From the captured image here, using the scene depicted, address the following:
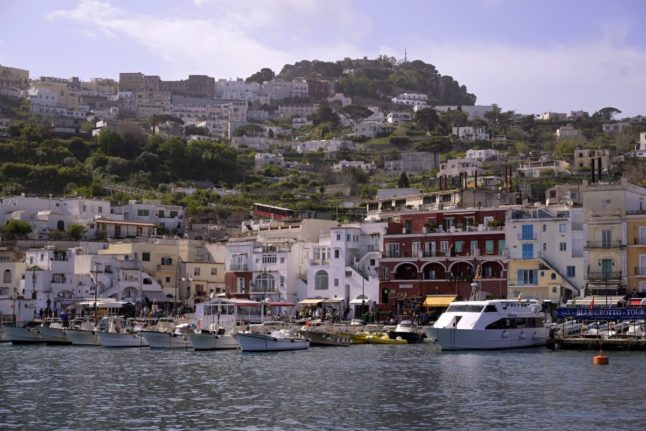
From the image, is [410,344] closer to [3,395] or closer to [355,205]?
[3,395]

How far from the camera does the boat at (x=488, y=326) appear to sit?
63.8 meters

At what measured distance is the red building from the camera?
8094cm

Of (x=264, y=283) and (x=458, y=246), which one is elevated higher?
(x=458, y=246)

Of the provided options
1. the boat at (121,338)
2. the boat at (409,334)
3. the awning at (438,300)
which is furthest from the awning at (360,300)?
the boat at (121,338)

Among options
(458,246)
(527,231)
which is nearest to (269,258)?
(458,246)

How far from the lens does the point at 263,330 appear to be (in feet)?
229

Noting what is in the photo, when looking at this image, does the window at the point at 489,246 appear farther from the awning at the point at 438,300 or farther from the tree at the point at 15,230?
the tree at the point at 15,230

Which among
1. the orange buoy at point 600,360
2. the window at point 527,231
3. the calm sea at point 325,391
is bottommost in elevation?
the calm sea at point 325,391

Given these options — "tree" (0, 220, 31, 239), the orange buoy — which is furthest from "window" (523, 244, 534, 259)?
"tree" (0, 220, 31, 239)

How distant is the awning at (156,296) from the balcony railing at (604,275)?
3761 centimetres

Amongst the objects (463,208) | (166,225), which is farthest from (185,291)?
(463,208)

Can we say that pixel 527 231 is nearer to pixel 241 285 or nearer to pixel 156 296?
pixel 241 285

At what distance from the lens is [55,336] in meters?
73.4

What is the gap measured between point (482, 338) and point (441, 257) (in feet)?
62.2
